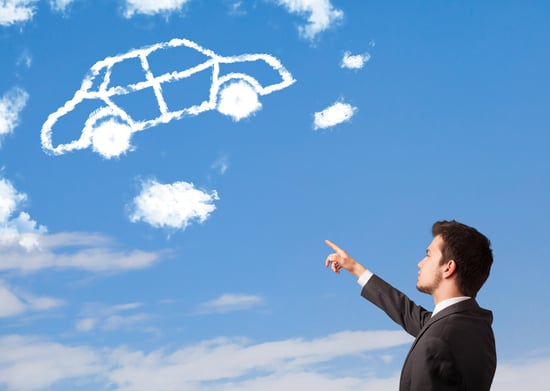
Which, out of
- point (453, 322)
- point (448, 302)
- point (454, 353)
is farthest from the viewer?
point (448, 302)

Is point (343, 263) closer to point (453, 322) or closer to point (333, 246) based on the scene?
point (333, 246)

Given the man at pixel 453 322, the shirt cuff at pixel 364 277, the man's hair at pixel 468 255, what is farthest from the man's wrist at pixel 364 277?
the man's hair at pixel 468 255

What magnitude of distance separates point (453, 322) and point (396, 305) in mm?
1626

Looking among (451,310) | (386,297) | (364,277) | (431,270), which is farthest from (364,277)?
(451,310)

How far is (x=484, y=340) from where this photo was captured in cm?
513

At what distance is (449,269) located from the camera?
207 inches

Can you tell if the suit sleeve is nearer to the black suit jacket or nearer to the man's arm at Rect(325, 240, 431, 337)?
the man's arm at Rect(325, 240, 431, 337)

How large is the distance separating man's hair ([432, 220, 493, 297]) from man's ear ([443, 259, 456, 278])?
0.02m

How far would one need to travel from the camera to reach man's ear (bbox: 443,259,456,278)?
5.25 m

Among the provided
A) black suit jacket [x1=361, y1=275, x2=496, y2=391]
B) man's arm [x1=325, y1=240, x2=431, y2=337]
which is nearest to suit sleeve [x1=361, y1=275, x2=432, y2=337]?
man's arm [x1=325, y1=240, x2=431, y2=337]

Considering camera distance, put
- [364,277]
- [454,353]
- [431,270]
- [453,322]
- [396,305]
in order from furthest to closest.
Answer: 1. [364,277]
2. [396,305]
3. [431,270]
4. [453,322]
5. [454,353]

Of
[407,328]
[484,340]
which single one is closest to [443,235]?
[484,340]

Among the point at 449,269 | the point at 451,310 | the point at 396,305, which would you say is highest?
the point at 396,305

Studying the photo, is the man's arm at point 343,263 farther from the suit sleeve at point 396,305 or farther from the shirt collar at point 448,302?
the shirt collar at point 448,302
